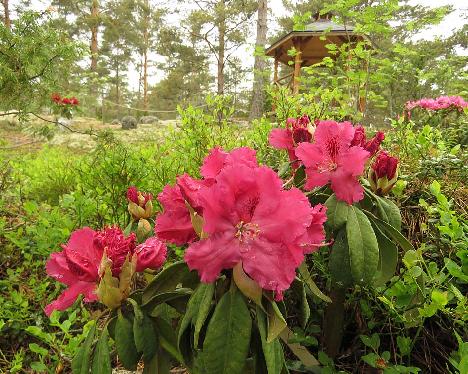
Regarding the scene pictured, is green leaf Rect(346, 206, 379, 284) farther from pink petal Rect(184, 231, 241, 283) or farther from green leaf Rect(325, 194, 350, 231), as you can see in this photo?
pink petal Rect(184, 231, 241, 283)

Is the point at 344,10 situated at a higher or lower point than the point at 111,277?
higher

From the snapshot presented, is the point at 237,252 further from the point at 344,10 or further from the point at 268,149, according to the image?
the point at 344,10

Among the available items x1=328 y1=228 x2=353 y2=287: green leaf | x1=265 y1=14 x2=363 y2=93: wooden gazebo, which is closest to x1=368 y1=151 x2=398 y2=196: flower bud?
x1=328 y1=228 x2=353 y2=287: green leaf

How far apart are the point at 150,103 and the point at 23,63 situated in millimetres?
28176

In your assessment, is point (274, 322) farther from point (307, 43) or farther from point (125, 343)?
point (307, 43)

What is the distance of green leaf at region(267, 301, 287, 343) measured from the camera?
702mm

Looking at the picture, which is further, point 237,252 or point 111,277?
point 111,277

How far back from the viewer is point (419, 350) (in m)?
1.39

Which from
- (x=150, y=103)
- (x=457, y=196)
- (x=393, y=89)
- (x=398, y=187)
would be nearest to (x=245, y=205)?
(x=398, y=187)

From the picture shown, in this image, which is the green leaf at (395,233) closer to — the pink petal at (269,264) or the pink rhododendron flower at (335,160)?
the pink rhododendron flower at (335,160)

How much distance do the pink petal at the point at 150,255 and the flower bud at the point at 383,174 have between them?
709 millimetres

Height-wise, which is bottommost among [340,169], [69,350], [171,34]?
[69,350]

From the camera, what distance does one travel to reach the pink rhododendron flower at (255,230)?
2.26 feet

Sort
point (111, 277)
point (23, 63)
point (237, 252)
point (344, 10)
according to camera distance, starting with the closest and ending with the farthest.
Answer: point (237, 252) → point (111, 277) → point (23, 63) → point (344, 10)
